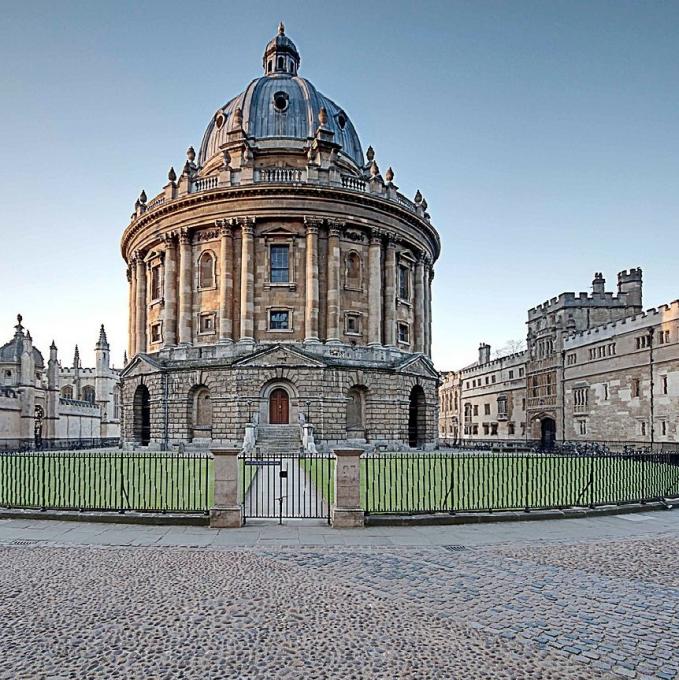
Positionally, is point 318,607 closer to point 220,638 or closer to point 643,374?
point 220,638

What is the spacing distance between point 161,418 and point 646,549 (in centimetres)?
3390

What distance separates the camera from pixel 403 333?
4509 centimetres

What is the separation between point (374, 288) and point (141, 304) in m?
18.6

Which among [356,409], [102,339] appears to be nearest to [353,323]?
[356,409]

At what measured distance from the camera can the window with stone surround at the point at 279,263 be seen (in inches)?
1596

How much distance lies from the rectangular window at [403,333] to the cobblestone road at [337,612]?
33979mm

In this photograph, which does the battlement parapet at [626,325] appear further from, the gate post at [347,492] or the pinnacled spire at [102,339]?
the pinnacled spire at [102,339]

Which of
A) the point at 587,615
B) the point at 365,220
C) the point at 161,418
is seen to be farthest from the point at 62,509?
the point at 365,220

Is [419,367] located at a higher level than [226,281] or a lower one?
lower

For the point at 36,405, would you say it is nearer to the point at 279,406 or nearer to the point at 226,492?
the point at 279,406

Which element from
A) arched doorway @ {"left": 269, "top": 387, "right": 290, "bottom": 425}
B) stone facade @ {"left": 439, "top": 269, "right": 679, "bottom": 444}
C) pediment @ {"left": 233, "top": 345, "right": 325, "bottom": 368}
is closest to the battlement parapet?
stone facade @ {"left": 439, "top": 269, "right": 679, "bottom": 444}

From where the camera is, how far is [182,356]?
1596 inches

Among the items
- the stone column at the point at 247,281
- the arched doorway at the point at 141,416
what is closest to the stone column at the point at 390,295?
the stone column at the point at 247,281

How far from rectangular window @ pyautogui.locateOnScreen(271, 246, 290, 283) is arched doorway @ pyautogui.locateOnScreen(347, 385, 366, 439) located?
8894 millimetres
